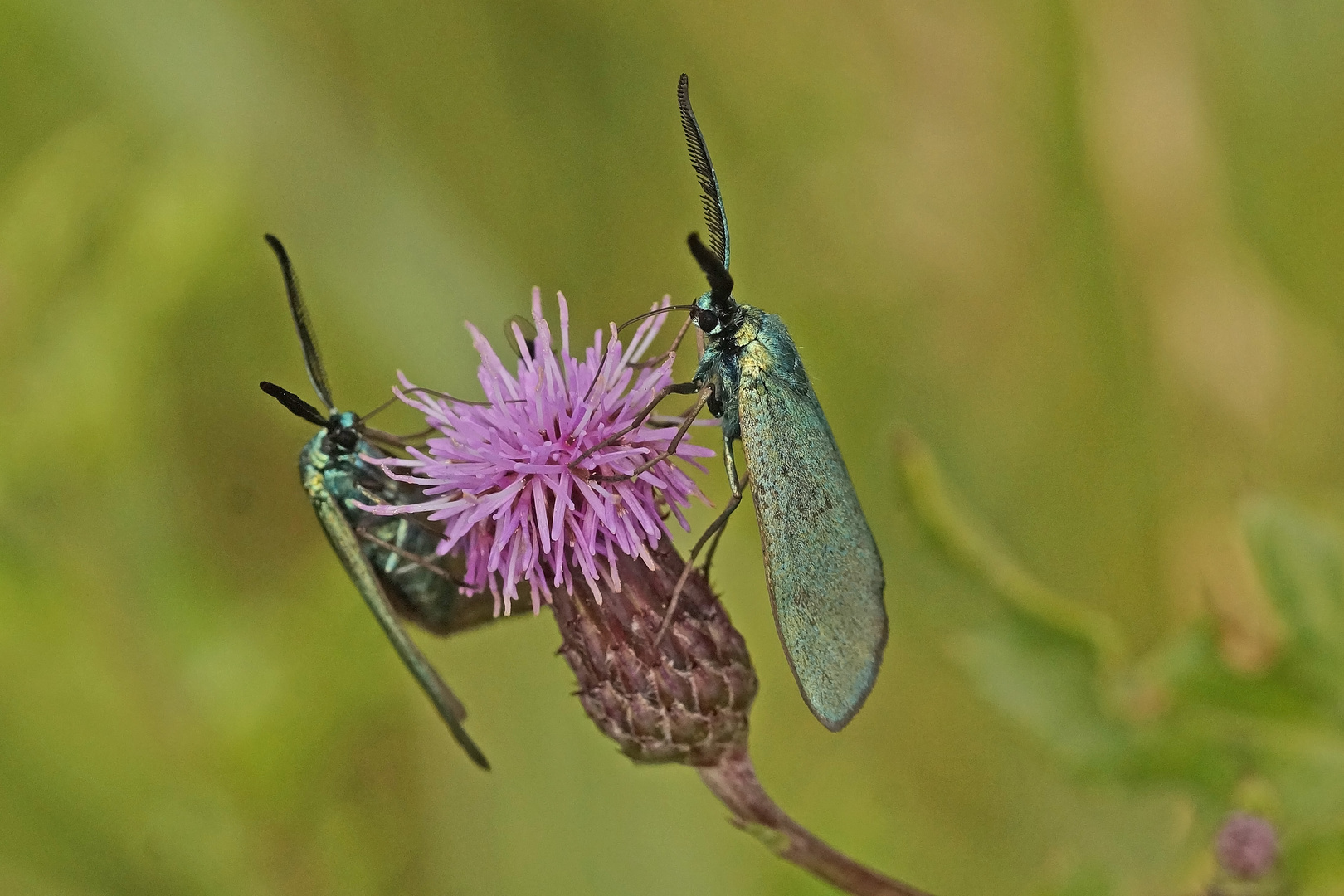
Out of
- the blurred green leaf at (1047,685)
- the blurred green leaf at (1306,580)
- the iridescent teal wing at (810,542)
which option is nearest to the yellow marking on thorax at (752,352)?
the iridescent teal wing at (810,542)

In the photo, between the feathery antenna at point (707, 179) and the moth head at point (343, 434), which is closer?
the feathery antenna at point (707, 179)

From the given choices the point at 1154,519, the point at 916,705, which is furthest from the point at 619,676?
the point at 1154,519

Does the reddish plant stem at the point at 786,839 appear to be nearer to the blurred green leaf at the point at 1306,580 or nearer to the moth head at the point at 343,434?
the moth head at the point at 343,434

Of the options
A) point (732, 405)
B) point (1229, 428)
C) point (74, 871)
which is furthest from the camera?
point (1229, 428)

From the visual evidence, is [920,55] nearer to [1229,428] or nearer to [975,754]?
[1229,428]

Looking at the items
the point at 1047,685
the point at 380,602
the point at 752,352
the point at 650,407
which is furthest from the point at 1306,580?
the point at 380,602

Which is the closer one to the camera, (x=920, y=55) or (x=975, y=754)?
(x=975, y=754)
